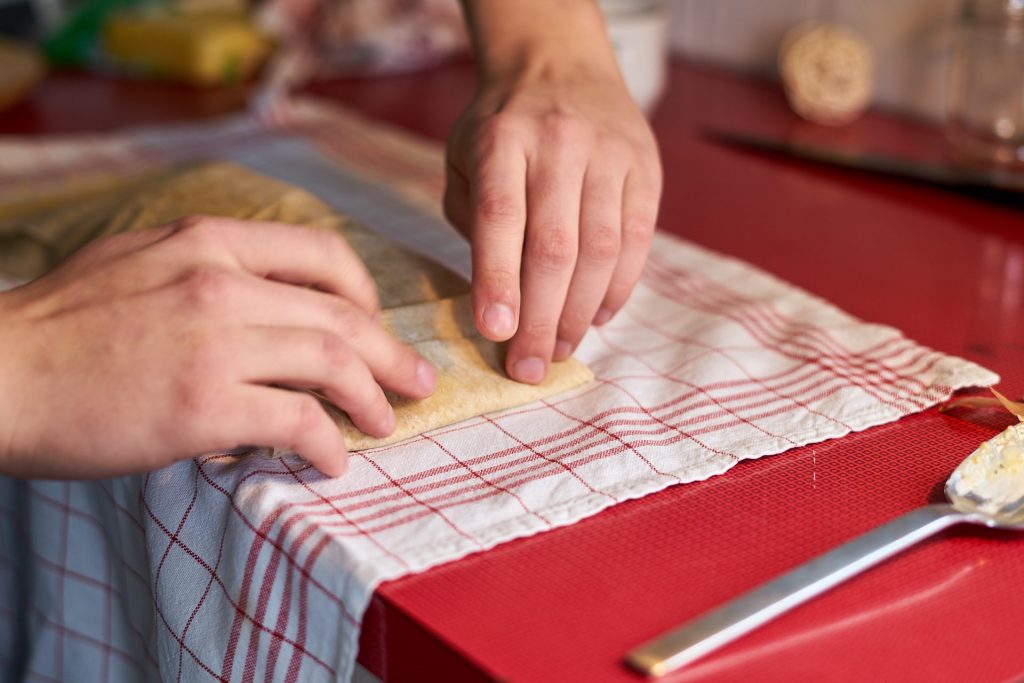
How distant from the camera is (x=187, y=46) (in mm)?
1617

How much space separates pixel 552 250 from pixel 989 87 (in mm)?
642

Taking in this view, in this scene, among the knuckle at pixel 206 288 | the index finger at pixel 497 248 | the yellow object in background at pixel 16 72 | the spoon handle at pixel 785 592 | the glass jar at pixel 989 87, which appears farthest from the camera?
the yellow object in background at pixel 16 72

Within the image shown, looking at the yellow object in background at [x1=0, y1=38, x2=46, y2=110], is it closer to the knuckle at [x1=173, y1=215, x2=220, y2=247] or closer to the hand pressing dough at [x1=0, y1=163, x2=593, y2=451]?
the hand pressing dough at [x1=0, y1=163, x2=593, y2=451]

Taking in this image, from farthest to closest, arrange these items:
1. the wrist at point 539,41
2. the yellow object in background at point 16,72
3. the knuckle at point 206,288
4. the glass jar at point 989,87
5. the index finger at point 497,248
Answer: the yellow object in background at point 16,72 → the glass jar at point 989,87 → the wrist at point 539,41 → the index finger at point 497,248 → the knuckle at point 206,288

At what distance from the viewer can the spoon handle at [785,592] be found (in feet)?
1.56

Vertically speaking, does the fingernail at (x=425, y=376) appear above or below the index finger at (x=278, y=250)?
below

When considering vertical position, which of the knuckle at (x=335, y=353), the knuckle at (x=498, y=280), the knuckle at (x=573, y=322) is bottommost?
the knuckle at (x=573, y=322)

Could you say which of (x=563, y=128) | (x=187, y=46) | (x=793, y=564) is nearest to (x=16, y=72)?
(x=187, y=46)

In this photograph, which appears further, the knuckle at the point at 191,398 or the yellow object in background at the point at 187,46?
the yellow object in background at the point at 187,46

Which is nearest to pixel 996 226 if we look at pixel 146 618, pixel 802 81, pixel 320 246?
pixel 802 81

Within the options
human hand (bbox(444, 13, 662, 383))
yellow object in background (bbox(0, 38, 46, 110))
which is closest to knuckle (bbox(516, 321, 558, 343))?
human hand (bbox(444, 13, 662, 383))

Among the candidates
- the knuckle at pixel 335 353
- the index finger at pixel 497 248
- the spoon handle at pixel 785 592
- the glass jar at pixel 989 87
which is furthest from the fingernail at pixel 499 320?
the glass jar at pixel 989 87

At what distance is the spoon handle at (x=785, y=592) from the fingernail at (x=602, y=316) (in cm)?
27

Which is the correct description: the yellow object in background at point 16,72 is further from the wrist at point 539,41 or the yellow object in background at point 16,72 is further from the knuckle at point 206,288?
the knuckle at point 206,288
